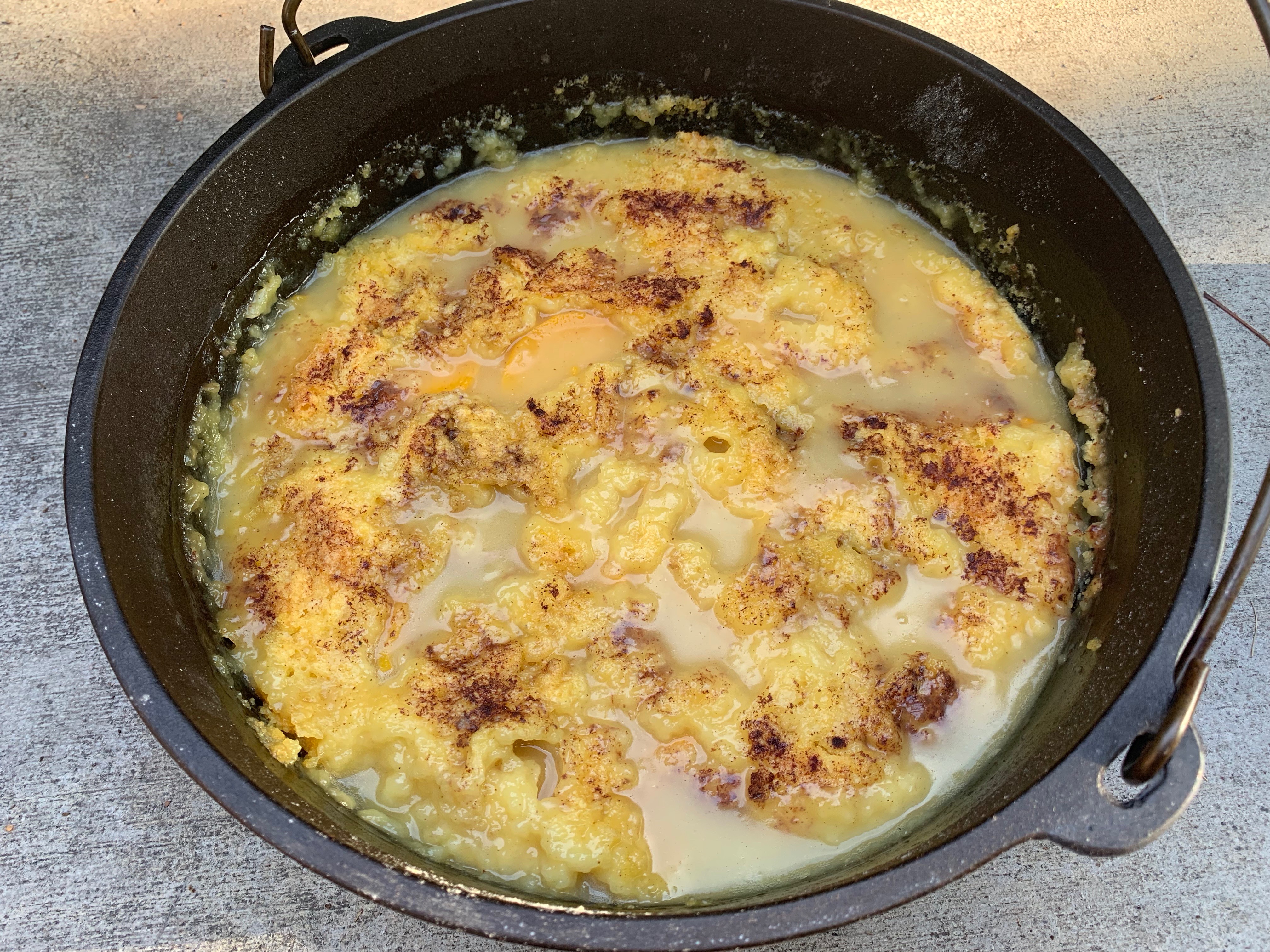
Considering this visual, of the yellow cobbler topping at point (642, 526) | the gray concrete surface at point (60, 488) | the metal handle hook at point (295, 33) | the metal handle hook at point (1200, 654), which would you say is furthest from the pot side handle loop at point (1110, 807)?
the metal handle hook at point (295, 33)

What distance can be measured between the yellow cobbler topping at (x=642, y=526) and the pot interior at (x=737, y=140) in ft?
0.29

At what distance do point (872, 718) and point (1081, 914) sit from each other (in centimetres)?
66

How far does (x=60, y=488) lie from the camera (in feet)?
7.36

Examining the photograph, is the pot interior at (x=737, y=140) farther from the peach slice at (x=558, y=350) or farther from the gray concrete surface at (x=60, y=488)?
the peach slice at (x=558, y=350)

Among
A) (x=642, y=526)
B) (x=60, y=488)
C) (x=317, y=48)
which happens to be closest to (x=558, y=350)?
(x=642, y=526)

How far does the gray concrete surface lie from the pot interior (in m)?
0.43

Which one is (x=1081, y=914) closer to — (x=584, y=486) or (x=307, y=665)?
(x=584, y=486)

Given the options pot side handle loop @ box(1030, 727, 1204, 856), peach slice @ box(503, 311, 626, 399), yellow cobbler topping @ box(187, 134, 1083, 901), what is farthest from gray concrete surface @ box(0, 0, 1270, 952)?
peach slice @ box(503, 311, 626, 399)

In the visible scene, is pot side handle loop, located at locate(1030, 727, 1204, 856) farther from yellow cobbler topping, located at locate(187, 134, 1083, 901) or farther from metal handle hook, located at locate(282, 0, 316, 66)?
metal handle hook, located at locate(282, 0, 316, 66)

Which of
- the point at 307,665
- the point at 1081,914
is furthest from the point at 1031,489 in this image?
the point at 307,665

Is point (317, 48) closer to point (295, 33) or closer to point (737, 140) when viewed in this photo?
point (295, 33)

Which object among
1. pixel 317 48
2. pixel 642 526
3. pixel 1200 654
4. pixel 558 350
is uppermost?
pixel 317 48

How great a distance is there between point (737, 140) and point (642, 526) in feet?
3.64

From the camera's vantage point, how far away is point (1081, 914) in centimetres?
186
